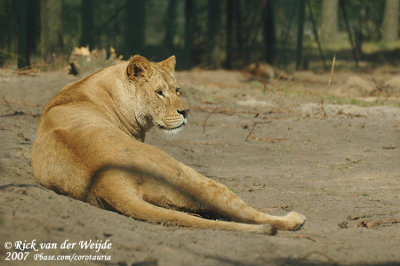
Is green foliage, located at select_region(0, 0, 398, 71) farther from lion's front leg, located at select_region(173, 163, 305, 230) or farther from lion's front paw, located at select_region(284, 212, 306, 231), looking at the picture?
lion's front paw, located at select_region(284, 212, 306, 231)

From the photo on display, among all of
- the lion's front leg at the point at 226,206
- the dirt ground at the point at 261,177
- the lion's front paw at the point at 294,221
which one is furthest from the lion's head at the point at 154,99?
the lion's front paw at the point at 294,221

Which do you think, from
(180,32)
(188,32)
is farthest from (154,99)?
(180,32)

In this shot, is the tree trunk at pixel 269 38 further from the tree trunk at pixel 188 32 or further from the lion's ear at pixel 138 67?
the lion's ear at pixel 138 67

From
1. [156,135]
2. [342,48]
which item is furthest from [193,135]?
[342,48]

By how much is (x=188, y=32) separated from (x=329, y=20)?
9.61 m

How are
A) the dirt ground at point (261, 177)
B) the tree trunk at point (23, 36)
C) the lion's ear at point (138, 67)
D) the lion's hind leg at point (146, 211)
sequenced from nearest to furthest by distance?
1. the dirt ground at point (261, 177)
2. the lion's hind leg at point (146, 211)
3. the lion's ear at point (138, 67)
4. the tree trunk at point (23, 36)

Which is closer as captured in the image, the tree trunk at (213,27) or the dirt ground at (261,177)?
the dirt ground at (261,177)

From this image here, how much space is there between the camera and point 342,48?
22.3 metres

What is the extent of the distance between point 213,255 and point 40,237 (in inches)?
35.9

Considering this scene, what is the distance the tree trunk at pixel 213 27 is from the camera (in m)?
16.5

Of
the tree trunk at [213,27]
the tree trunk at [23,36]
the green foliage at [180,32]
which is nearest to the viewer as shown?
the tree trunk at [23,36]

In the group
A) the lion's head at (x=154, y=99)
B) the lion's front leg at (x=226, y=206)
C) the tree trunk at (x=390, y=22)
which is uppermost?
the lion's head at (x=154, y=99)

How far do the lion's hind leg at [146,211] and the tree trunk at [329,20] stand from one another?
2002cm

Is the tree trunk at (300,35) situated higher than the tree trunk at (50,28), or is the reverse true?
the tree trunk at (50,28)
